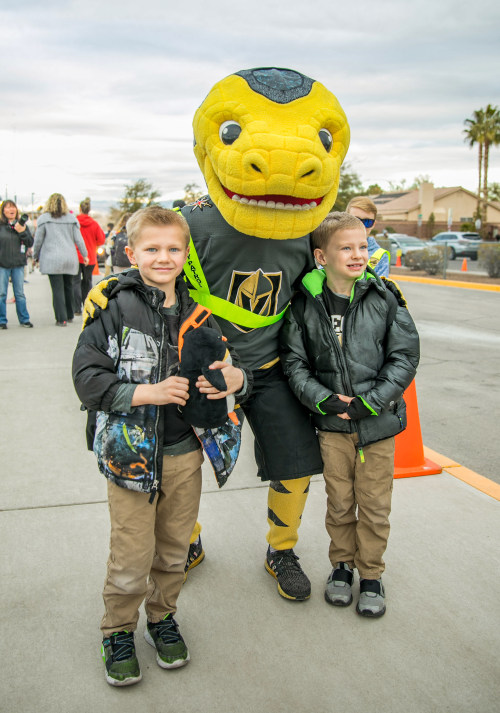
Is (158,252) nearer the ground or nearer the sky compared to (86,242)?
nearer the ground

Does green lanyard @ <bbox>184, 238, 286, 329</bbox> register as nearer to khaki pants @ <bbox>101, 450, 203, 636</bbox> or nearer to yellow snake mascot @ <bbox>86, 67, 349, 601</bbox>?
yellow snake mascot @ <bbox>86, 67, 349, 601</bbox>

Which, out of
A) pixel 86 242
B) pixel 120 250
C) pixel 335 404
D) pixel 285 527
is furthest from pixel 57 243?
pixel 335 404

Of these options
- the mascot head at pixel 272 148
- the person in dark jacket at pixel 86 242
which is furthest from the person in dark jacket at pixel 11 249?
Answer: the mascot head at pixel 272 148

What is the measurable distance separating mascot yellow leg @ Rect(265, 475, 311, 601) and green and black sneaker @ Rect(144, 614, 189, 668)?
1.82 ft

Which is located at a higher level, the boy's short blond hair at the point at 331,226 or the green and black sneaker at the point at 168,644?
the boy's short blond hair at the point at 331,226

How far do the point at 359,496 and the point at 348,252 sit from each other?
103cm

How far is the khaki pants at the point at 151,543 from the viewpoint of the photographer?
2.12 metres

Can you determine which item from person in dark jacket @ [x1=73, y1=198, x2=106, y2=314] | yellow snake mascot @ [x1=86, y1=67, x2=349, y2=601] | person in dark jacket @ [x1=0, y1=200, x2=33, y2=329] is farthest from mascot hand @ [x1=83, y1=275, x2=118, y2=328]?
person in dark jacket @ [x1=73, y1=198, x2=106, y2=314]

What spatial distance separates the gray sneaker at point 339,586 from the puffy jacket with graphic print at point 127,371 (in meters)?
0.99

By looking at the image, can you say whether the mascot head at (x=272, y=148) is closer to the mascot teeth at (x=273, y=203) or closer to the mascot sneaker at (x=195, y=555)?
the mascot teeth at (x=273, y=203)

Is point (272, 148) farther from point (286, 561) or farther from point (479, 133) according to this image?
point (479, 133)

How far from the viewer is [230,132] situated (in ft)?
7.64

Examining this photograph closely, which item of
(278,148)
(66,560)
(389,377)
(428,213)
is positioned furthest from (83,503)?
(428,213)

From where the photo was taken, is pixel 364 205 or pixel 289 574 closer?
pixel 289 574
